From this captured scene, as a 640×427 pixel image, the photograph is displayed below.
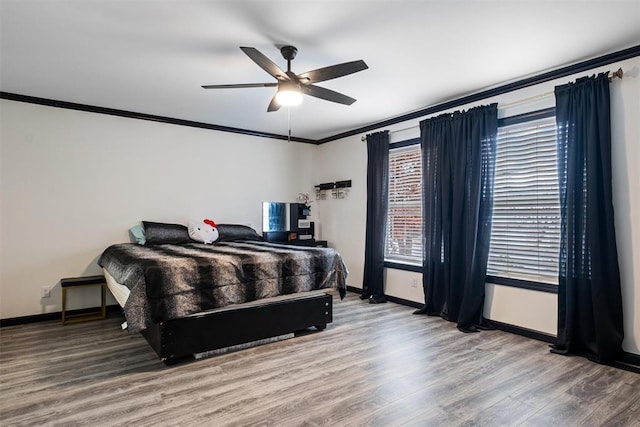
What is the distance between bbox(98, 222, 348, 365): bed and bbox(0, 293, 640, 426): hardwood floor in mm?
163

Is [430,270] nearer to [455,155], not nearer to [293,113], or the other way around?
[455,155]

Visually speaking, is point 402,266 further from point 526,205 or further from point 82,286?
point 82,286

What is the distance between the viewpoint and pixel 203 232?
4508mm

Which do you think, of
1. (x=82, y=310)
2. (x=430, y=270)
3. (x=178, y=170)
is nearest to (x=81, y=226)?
(x=82, y=310)

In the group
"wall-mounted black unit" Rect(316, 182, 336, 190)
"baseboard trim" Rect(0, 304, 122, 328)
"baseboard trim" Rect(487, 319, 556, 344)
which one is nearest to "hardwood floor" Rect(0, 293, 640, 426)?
"baseboard trim" Rect(487, 319, 556, 344)

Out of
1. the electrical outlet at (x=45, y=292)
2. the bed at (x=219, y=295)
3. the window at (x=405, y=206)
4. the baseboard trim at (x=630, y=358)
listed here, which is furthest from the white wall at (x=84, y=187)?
the baseboard trim at (x=630, y=358)

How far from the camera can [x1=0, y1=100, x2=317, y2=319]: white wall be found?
382cm

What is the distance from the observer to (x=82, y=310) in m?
4.13

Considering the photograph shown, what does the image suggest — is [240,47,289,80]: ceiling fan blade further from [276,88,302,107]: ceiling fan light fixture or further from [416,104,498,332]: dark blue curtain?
[416,104,498,332]: dark blue curtain

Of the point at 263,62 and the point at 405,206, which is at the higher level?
the point at 263,62

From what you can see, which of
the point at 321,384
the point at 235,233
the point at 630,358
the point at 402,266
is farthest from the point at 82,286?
the point at 630,358

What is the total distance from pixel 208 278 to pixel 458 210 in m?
2.60

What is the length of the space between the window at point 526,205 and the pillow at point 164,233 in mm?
3528

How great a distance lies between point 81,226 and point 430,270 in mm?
4050
